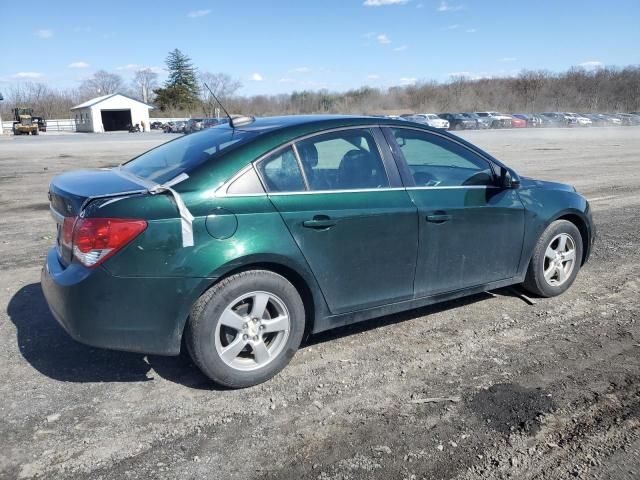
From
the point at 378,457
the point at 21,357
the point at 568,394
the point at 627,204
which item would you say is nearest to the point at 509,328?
the point at 568,394

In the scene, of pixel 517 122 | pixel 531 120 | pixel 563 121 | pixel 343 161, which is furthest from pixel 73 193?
pixel 563 121

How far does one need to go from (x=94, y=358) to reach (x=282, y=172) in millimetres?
1887

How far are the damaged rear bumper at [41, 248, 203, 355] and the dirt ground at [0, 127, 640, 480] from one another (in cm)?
42

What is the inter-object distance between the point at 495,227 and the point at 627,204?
674 cm

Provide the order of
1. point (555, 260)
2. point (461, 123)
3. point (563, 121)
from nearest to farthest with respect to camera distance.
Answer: point (555, 260), point (461, 123), point (563, 121)

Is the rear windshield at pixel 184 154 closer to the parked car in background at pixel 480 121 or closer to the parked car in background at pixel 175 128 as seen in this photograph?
the parked car in background at pixel 480 121

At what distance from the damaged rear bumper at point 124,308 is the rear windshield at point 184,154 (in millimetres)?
725

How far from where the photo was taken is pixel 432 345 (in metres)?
3.96

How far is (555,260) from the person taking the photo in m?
4.80

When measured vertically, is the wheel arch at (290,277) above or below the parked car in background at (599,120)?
below

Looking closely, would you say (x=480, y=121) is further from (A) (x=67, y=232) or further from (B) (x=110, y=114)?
(A) (x=67, y=232)

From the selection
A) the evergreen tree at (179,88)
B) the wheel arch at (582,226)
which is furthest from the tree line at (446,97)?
the wheel arch at (582,226)

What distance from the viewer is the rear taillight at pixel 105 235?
2957 mm

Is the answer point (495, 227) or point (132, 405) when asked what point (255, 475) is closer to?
point (132, 405)
